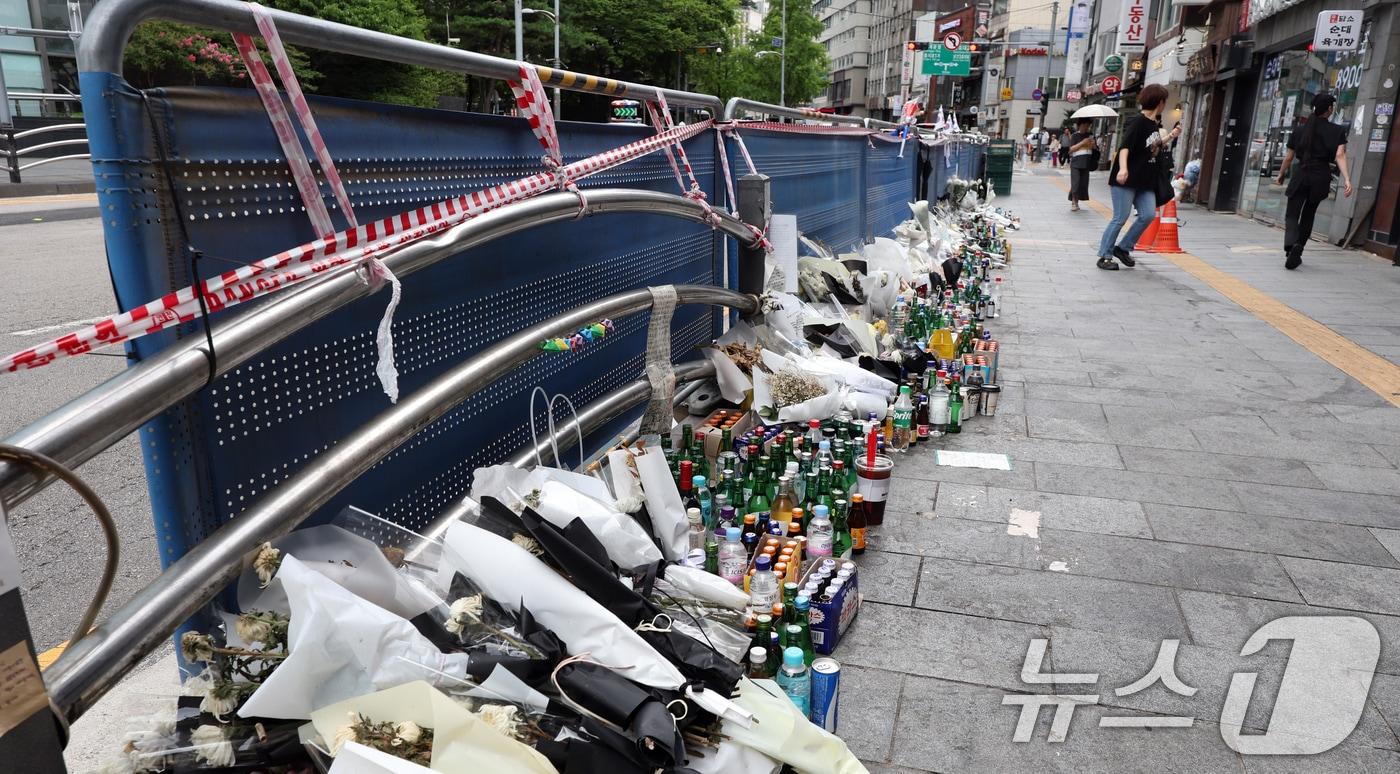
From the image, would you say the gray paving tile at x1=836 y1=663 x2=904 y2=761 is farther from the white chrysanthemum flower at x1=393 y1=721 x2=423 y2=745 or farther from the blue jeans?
the blue jeans

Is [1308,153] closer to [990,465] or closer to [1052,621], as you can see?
[990,465]

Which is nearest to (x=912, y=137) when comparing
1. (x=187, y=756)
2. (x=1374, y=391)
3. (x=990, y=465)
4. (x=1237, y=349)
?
(x=1237, y=349)

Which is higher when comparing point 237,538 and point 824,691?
point 237,538

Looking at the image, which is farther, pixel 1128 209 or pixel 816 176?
pixel 1128 209

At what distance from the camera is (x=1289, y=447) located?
5676 mm

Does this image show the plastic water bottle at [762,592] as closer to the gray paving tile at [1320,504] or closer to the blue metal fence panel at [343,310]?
the blue metal fence panel at [343,310]

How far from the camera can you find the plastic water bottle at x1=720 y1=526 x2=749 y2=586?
11.6 ft

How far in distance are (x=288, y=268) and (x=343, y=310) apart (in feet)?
1.36

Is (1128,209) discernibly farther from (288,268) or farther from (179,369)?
(179,369)

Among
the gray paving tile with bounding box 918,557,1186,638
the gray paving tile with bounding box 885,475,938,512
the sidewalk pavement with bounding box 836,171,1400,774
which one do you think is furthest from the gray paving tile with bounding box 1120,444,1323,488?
the gray paving tile with bounding box 918,557,1186,638

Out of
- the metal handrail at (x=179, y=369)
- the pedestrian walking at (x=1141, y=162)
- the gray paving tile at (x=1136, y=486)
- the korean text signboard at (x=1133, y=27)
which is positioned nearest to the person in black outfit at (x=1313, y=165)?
the pedestrian walking at (x=1141, y=162)

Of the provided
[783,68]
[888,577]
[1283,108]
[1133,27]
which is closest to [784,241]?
Result: [888,577]

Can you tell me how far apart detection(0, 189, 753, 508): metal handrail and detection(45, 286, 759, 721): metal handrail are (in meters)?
0.37

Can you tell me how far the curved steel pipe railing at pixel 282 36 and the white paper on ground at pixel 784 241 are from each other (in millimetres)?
3019
